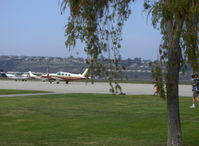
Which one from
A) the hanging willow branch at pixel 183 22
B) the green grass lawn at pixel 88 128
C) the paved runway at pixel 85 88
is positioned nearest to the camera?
the hanging willow branch at pixel 183 22

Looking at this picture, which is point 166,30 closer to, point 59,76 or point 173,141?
point 173,141

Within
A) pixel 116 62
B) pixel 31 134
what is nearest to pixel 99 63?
pixel 116 62

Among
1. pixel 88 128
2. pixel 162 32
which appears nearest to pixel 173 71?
pixel 162 32

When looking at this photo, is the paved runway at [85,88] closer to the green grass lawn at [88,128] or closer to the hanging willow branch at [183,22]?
the green grass lawn at [88,128]

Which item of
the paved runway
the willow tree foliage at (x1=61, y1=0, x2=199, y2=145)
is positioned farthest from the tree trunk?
the paved runway

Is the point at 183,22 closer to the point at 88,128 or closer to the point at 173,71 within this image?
the point at 173,71

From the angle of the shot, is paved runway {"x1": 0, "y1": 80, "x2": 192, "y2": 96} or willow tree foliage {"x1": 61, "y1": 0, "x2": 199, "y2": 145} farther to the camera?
paved runway {"x1": 0, "y1": 80, "x2": 192, "y2": 96}

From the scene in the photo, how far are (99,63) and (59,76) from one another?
260ft

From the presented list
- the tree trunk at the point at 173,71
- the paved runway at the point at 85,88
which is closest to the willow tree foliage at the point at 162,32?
the tree trunk at the point at 173,71

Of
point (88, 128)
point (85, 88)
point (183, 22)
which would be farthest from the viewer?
point (85, 88)

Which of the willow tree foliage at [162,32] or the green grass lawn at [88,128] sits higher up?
the willow tree foliage at [162,32]

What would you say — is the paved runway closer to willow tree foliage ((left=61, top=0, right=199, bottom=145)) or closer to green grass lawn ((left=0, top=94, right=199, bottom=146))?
green grass lawn ((left=0, top=94, right=199, bottom=146))

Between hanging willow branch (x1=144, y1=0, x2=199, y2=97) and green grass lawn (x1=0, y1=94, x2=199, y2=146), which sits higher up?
hanging willow branch (x1=144, y1=0, x2=199, y2=97)

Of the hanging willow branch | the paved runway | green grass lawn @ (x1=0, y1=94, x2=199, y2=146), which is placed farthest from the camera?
the paved runway
